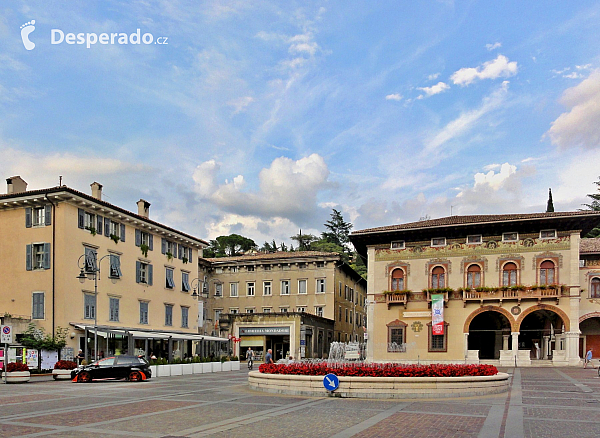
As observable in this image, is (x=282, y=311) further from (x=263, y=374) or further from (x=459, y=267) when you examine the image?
(x=263, y=374)

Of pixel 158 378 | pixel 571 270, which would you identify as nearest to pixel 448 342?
pixel 571 270

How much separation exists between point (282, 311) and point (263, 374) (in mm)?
41278

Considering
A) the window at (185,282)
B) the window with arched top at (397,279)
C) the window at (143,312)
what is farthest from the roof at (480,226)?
the window at (143,312)

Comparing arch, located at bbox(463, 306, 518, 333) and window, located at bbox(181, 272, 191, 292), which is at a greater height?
window, located at bbox(181, 272, 191, 292)

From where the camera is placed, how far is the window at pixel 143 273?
1816 inches

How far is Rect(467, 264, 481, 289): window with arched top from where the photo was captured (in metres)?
47.1

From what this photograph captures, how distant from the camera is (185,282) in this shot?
53.7 meters

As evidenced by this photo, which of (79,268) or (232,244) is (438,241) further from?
(232,244)

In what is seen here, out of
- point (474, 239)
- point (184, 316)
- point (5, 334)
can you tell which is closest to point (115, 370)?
point (5, 334)

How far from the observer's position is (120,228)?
146 ft

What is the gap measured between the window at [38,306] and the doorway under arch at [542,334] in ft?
118

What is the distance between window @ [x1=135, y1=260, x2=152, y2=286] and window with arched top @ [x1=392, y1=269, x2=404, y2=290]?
2026cm

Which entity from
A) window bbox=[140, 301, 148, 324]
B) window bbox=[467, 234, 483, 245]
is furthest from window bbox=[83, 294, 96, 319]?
window bbox=[467, 234, 483, 245]

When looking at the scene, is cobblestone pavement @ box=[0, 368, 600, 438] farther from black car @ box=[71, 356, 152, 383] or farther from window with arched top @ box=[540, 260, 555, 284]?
window with arched top @ box=[540, 260, 555, 284]
